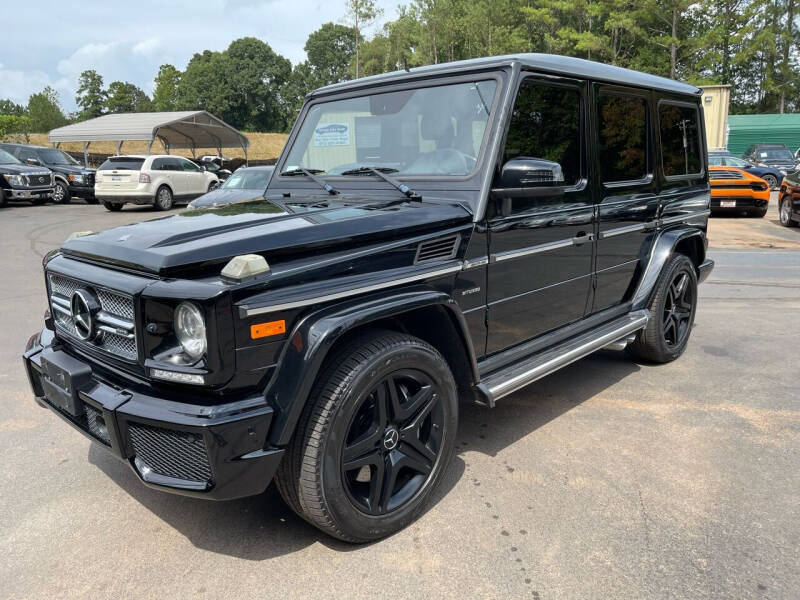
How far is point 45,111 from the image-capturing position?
258ft

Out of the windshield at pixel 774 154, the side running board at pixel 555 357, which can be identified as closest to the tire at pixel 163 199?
the side running board at pixel 555 357

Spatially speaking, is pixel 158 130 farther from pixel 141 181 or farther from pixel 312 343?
pixel 312 343

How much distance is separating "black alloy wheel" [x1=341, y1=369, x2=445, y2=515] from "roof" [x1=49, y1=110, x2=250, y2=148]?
982 inches

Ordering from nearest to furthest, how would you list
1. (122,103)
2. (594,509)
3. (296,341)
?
(296,341)
(594,509)
(122,103)

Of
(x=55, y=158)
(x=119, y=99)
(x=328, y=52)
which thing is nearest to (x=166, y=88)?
(x=119, y=99)

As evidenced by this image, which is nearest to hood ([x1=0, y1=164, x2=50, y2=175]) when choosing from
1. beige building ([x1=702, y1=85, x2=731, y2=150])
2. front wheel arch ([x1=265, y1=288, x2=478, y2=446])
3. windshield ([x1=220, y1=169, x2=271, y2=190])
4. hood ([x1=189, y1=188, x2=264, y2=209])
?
windshield ([x1=220, y1=169, x2=271, y2=190])

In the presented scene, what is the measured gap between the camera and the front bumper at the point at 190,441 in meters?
2.14

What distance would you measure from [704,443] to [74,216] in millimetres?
16774

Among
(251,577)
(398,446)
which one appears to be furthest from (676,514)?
(251,577)

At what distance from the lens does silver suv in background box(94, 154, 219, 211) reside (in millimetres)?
17391

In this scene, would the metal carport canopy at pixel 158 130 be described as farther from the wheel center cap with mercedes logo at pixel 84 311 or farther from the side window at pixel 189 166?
the wheel center cap with mercedes logo at pixel 84 311

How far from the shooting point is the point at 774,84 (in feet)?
156

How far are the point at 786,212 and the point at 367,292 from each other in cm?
1458

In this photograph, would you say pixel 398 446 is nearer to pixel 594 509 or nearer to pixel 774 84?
pixel 594 509
